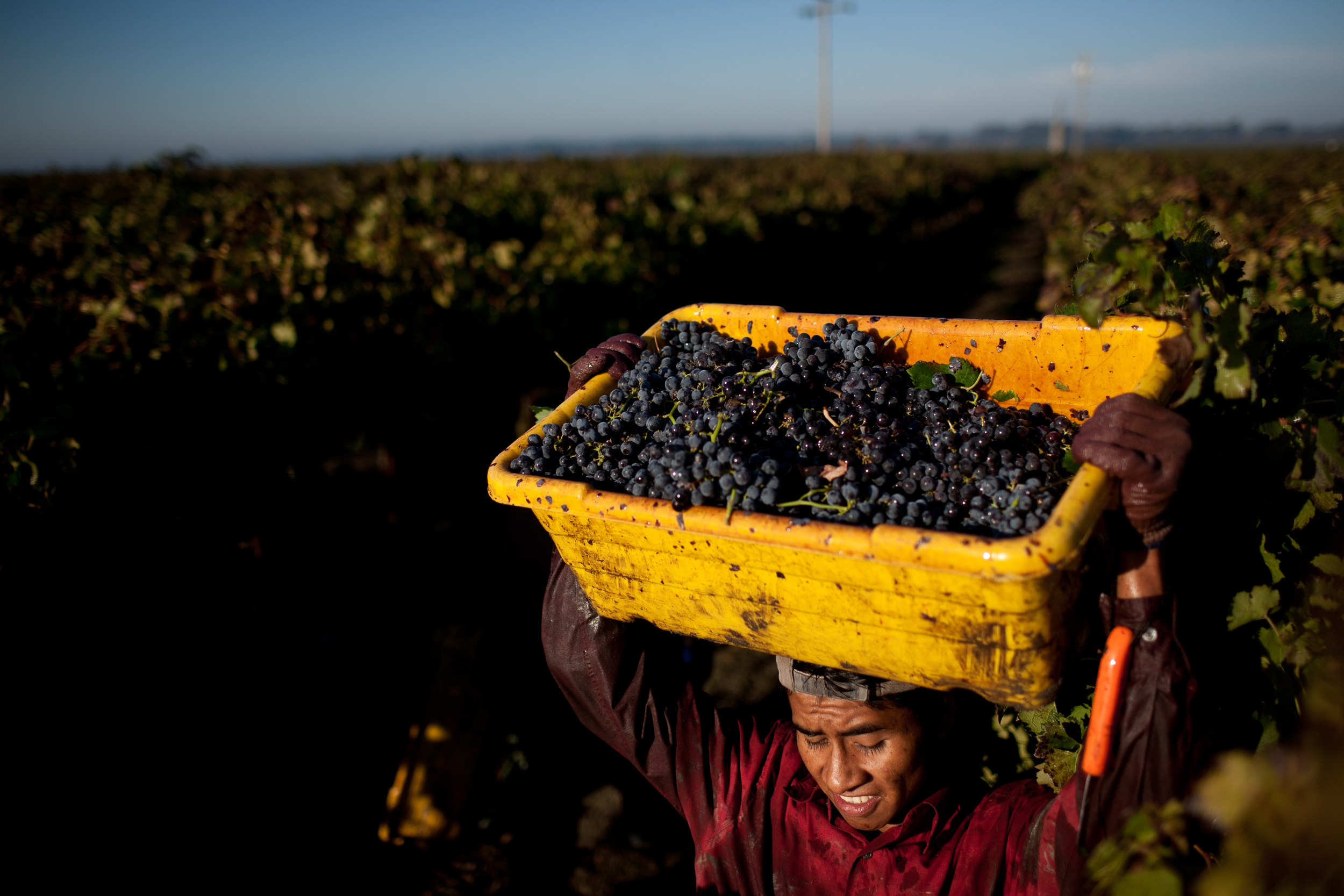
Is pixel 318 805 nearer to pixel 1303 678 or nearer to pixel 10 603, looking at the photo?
pixel 10 603

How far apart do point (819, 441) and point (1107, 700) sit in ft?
2.25

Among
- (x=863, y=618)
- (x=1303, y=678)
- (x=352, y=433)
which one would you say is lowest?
(x=352, y=433)

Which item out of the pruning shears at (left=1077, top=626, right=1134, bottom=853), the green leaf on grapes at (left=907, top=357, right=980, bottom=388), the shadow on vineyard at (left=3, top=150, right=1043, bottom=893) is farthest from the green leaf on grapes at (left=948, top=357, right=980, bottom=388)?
the shadow on vineyard at (left=3, top=150, right=1043, bottom=893)

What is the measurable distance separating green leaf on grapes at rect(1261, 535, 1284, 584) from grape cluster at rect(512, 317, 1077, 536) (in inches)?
17.7

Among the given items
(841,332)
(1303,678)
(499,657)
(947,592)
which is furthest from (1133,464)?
(499,657)

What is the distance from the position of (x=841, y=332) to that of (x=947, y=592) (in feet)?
2.90

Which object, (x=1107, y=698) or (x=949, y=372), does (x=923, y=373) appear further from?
(x=1107, y=698)

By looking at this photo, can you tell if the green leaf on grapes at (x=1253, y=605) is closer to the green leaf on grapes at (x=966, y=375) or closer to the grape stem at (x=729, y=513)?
the green leaf on grapes at (x=966, y=375)

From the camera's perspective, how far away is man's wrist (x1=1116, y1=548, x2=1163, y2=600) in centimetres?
119

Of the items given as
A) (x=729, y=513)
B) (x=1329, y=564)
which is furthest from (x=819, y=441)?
(x=1329, y=564)

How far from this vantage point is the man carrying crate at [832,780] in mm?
1359

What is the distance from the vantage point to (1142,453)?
111cm

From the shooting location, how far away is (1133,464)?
109 cm

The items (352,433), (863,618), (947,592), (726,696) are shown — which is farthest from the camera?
(352,433)
